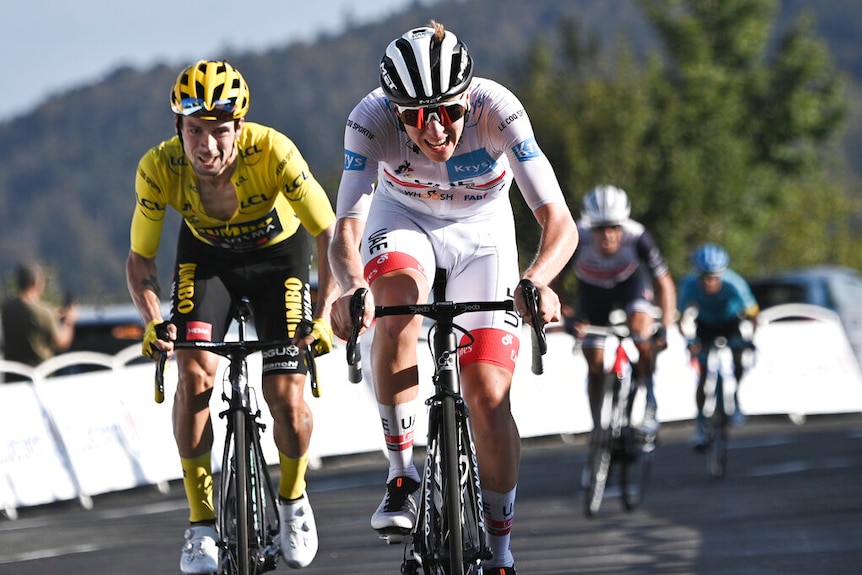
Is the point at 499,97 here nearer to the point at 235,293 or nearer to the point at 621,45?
the point at 235,293

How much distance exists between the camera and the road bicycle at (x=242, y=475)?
6.46 metres

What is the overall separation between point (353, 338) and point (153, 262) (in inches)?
70.5

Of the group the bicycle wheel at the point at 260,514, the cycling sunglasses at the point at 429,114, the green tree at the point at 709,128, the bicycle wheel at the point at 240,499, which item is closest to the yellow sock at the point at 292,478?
the bicycle wheel at the point at 260,514

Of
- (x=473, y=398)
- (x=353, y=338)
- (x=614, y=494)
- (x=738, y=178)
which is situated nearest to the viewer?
(x=353, y=338)

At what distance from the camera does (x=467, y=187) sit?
6547 millimetres

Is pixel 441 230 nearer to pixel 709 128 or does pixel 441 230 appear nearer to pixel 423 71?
pixel 423 71

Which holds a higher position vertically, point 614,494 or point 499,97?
point 499,97

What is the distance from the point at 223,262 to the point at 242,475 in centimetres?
119

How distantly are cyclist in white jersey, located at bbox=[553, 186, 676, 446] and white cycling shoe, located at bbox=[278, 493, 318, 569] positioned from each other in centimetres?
491

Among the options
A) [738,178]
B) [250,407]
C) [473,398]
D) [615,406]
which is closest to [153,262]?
[250,407]

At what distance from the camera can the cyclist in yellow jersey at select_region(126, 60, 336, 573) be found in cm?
676

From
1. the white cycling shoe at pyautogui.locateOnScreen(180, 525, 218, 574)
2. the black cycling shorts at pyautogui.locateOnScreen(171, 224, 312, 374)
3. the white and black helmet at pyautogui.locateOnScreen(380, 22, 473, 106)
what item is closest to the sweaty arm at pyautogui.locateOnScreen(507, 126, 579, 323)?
the white and black helmet at pyautogui.locateOnScreen(380, 22, 473, 106)

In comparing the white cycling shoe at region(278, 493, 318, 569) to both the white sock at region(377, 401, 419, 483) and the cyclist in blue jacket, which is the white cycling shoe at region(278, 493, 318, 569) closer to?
the white sock at region(377, 401, 419, 483)

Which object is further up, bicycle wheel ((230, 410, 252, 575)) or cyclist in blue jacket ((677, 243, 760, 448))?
bicycle wheel ((230, 410, 252, 575))
